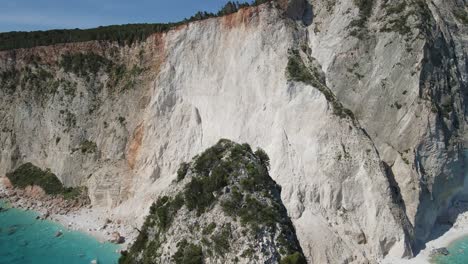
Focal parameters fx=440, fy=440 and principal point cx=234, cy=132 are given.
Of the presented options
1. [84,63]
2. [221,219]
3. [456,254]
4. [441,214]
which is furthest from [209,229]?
[84,63]

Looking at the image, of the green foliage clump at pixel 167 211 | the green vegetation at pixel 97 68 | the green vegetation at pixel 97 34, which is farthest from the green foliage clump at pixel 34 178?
the green foliage clump at pixel 167 211

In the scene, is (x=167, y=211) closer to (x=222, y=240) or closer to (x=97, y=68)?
(x=222, y=240)

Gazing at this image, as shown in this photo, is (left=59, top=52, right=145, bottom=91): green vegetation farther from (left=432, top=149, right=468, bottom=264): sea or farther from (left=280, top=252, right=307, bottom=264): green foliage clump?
(left=280, top=252, right=307, bottom=264): green foliage clump

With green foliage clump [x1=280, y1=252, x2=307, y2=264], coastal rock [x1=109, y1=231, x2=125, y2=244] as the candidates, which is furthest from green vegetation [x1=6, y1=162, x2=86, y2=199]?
green foliage clump [x1=280, y1=252, x2=307, y2=264]

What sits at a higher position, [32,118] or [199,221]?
[32,118]

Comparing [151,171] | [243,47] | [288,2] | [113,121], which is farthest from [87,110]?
[288,2]

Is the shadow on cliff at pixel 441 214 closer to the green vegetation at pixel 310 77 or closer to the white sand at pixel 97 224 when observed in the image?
the green vegetation at pixel 310 77

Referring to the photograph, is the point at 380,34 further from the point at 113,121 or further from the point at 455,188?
the point at 113,121
